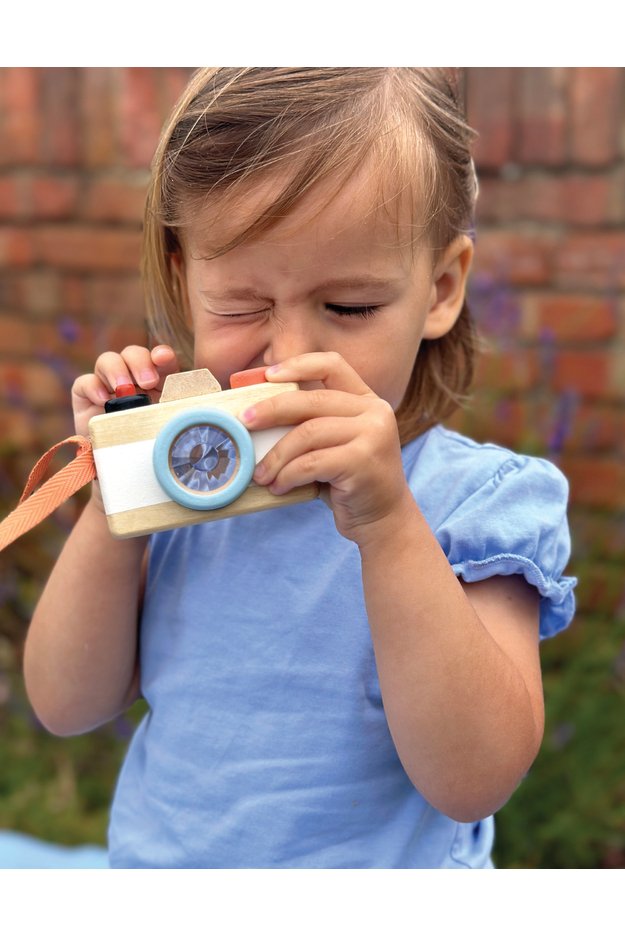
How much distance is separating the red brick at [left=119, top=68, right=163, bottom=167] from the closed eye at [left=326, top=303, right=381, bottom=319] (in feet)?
4.83

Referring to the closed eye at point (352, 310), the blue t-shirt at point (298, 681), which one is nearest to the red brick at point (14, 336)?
the blue t-shirt at point (298, 681)

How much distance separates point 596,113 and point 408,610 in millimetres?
1615

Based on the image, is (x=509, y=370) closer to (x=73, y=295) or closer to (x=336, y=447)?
(x=73, y=295)

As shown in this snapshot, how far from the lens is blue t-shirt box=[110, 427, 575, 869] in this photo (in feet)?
3.86

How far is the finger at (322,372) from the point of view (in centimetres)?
100

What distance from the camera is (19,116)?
2490 millimetres

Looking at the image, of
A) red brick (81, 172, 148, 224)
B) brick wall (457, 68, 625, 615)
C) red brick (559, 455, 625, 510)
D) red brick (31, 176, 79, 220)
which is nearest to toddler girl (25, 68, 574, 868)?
brick wall (457, 68, 625, 615)

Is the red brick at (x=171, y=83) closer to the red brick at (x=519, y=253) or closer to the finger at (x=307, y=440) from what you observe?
the red brick at (x=519, y=253)

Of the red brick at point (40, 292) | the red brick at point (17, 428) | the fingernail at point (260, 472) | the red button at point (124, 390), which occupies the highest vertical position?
the red button at point (124, 390)

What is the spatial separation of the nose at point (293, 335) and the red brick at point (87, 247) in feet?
4.91

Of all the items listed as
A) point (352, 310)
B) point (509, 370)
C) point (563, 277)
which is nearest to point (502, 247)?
point (563, 277)

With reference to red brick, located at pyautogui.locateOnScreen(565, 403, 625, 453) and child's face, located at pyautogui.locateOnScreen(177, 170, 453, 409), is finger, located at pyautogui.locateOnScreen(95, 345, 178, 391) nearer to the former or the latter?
child's face, located at pyautogui.locateOnScreen(177, 170, 453, 409)

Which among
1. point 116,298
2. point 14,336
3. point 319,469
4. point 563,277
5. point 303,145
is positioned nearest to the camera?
point 319,469
